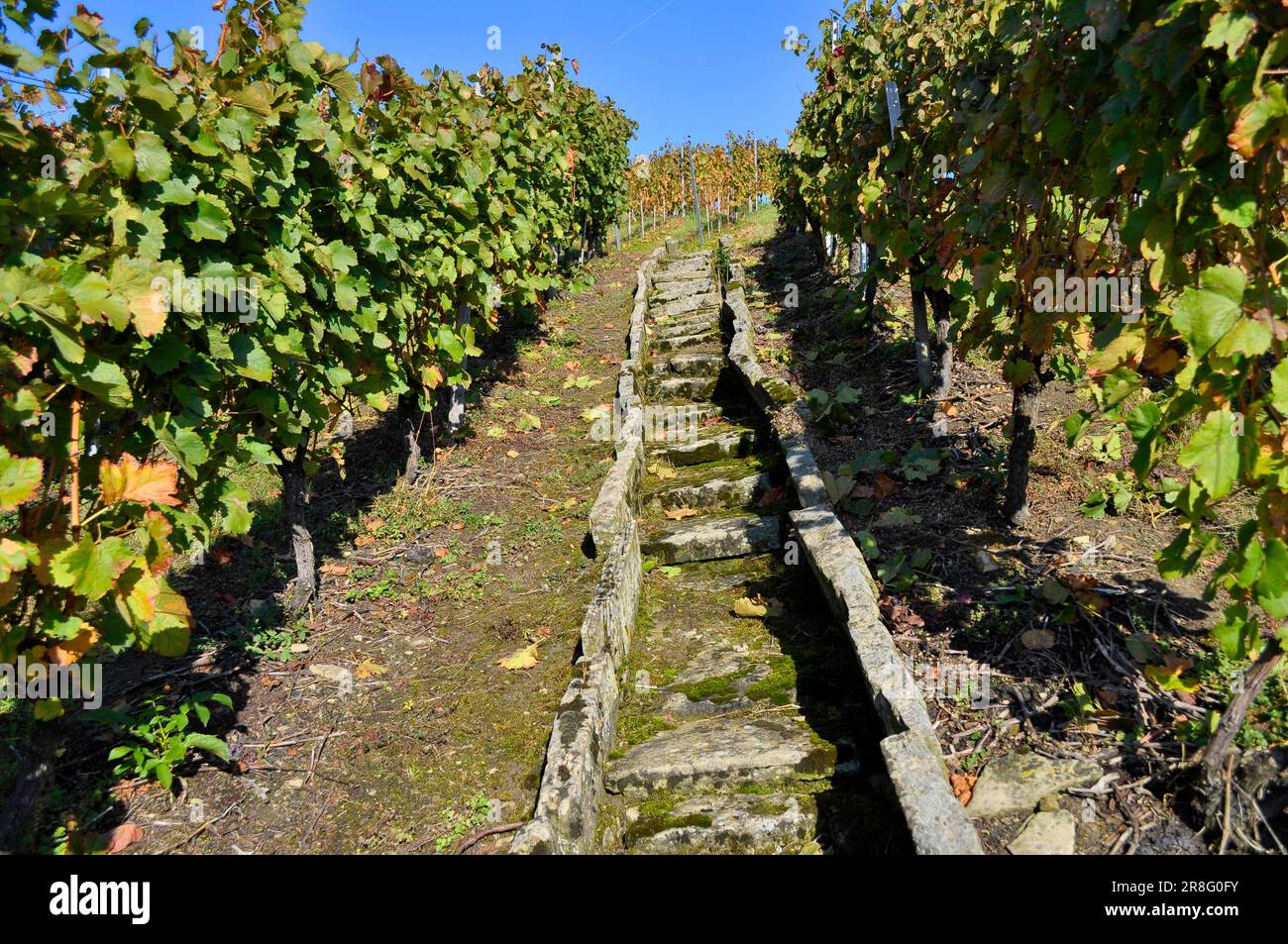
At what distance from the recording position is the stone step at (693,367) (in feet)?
30.7

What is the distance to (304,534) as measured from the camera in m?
4.98

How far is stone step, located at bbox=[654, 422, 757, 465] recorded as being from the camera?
741cm

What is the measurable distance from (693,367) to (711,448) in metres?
2.31

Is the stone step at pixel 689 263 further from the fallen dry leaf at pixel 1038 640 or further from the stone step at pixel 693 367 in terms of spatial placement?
the fallen dry leaf at pixel 1038 640

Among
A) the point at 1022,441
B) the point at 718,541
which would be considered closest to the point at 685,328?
the point at 718,541

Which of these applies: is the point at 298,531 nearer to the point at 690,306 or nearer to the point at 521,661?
the point at 521,661

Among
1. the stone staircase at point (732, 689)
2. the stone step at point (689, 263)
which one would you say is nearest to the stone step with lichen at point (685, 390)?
the stone staircase at point (732, 689)

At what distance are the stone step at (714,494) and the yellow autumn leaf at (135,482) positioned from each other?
4.48 meters

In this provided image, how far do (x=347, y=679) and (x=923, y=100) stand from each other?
6.96 metres

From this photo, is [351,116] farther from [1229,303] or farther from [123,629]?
[1229,303]

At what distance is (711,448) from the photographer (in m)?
7.50

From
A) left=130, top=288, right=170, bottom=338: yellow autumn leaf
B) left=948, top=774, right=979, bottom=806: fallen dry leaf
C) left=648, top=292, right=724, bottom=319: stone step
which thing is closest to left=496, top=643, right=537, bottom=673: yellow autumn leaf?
left=948, top=774, right=979, bottom=806: fallen dry leaf

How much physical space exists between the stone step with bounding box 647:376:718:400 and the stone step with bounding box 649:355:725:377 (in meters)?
0.25
